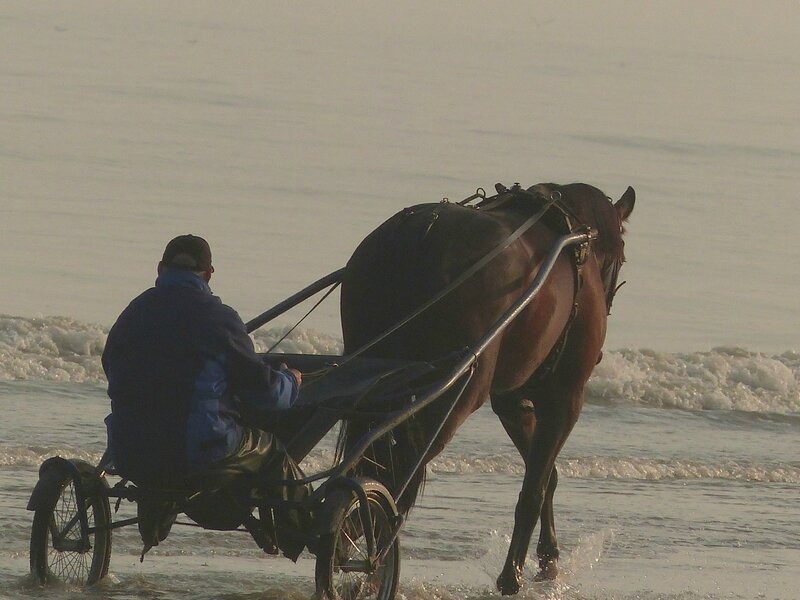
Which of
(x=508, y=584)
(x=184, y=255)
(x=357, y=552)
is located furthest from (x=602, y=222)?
(x=184, y=255)

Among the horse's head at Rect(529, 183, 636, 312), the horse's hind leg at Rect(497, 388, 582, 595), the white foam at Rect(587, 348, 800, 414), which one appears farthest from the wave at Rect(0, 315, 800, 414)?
the horse's hind leg at Rect(497, 388, 582, 595)

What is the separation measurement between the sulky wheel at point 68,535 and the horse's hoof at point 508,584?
1.95 metres

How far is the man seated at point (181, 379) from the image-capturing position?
682cm

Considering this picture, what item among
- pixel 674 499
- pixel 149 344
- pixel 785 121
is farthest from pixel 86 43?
pixel 149 344

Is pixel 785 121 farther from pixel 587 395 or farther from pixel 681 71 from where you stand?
pixel 587 395

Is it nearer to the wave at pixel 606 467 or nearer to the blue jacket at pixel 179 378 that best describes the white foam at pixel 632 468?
the wave at pixel 606 467

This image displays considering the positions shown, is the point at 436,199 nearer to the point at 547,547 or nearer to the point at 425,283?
the point at 547,547

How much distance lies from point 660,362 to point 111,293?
16.9 feet

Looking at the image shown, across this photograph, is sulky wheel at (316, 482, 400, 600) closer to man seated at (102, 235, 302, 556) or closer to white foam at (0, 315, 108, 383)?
man seated at (102, 235, 302, 556)

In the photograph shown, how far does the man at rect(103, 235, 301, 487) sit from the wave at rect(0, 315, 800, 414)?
7.69m

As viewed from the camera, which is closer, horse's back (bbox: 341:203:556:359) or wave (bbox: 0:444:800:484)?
horse's back (bbox: 341:203:556:359)

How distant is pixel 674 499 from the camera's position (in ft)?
38.6

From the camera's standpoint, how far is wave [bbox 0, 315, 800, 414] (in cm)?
1495

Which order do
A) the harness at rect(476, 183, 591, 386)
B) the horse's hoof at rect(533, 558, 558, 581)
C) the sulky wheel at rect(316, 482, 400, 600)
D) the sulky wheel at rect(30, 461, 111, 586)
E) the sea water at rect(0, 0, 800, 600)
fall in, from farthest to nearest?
the sea water at rect(0, 0, 800, 600) → the horse's hoof at rect(533, 558, 558, 581) → the harness at rect(476, 183, 591, 386) → the sulky wheel at rect(30, 461, 111, 586) → the sulky wheel at rect(316, 482, 400, 600)
